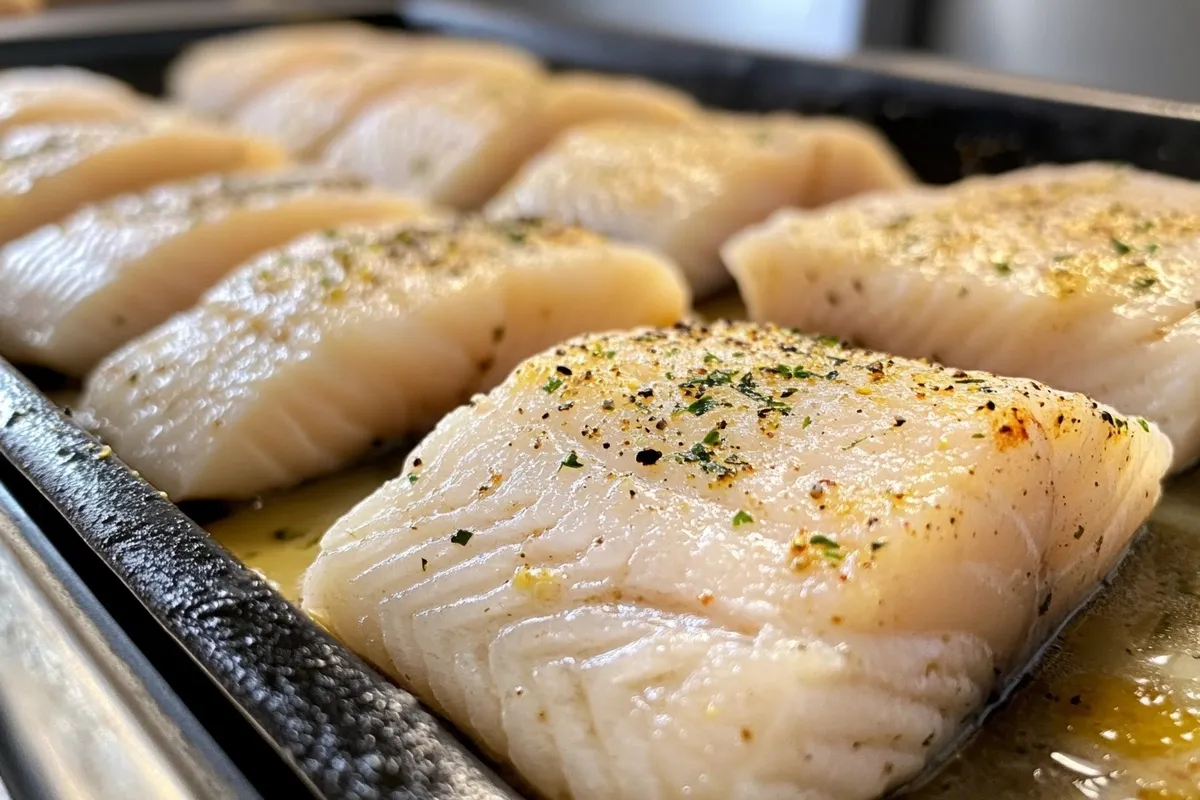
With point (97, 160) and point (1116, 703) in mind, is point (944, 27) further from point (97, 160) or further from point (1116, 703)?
point (1116, 703)

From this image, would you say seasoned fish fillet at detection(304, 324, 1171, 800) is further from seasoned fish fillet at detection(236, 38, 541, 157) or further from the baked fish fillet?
seasoned fish fillet at detection(236, 38, 541, 157)

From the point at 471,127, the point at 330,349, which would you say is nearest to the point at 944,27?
the point at 471,127

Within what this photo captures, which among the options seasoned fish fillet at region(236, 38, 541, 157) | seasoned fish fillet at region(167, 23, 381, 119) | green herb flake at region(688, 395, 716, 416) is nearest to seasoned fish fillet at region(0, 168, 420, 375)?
seasoned fish fillet at region(236, 38, 541, 157)

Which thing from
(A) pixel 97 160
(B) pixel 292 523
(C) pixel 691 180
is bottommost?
(B) pixel 292 523

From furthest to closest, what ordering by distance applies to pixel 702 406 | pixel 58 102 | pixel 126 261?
1. pixel 58 102
2. pixel 126 261
3. pixel 702 406

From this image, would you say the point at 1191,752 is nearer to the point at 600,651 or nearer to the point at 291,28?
the point at 600,651

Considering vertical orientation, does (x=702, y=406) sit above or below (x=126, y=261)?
above

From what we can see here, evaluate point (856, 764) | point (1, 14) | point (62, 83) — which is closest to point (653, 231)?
point (856, 764)
